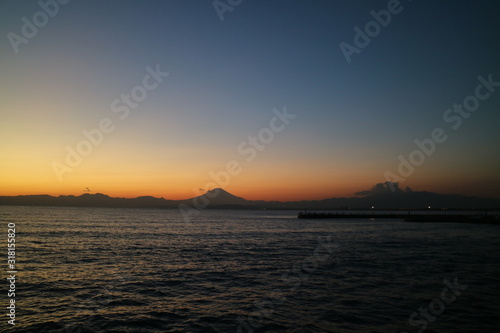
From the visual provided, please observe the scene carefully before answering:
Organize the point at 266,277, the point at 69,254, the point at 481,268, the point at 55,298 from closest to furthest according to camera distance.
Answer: the point at 55,298, the point at 266,277, the point at 481,268, the point at 69,254

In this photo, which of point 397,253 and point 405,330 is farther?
point 397,253

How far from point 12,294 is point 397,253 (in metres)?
35.9

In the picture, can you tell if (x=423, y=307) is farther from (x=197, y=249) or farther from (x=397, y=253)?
(x=197, y=249)

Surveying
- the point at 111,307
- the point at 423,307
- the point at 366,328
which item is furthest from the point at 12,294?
the point at 423,307

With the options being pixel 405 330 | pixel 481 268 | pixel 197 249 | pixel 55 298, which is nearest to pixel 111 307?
pixel 55 298

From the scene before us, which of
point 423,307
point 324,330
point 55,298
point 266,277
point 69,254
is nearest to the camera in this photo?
point 324,330

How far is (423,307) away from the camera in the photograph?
52.4 feet

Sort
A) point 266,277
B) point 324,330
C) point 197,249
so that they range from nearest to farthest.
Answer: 1. point 324,330
2. point 266,277
3. point 197,249

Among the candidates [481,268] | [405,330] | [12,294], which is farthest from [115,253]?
[481,268]

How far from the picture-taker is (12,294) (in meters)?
17.7

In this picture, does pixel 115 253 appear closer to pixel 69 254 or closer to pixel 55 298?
pixel 69 254

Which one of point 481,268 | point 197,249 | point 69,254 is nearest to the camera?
point 481,268

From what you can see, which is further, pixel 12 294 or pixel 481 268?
pixel 481 268

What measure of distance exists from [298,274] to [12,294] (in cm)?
1951
